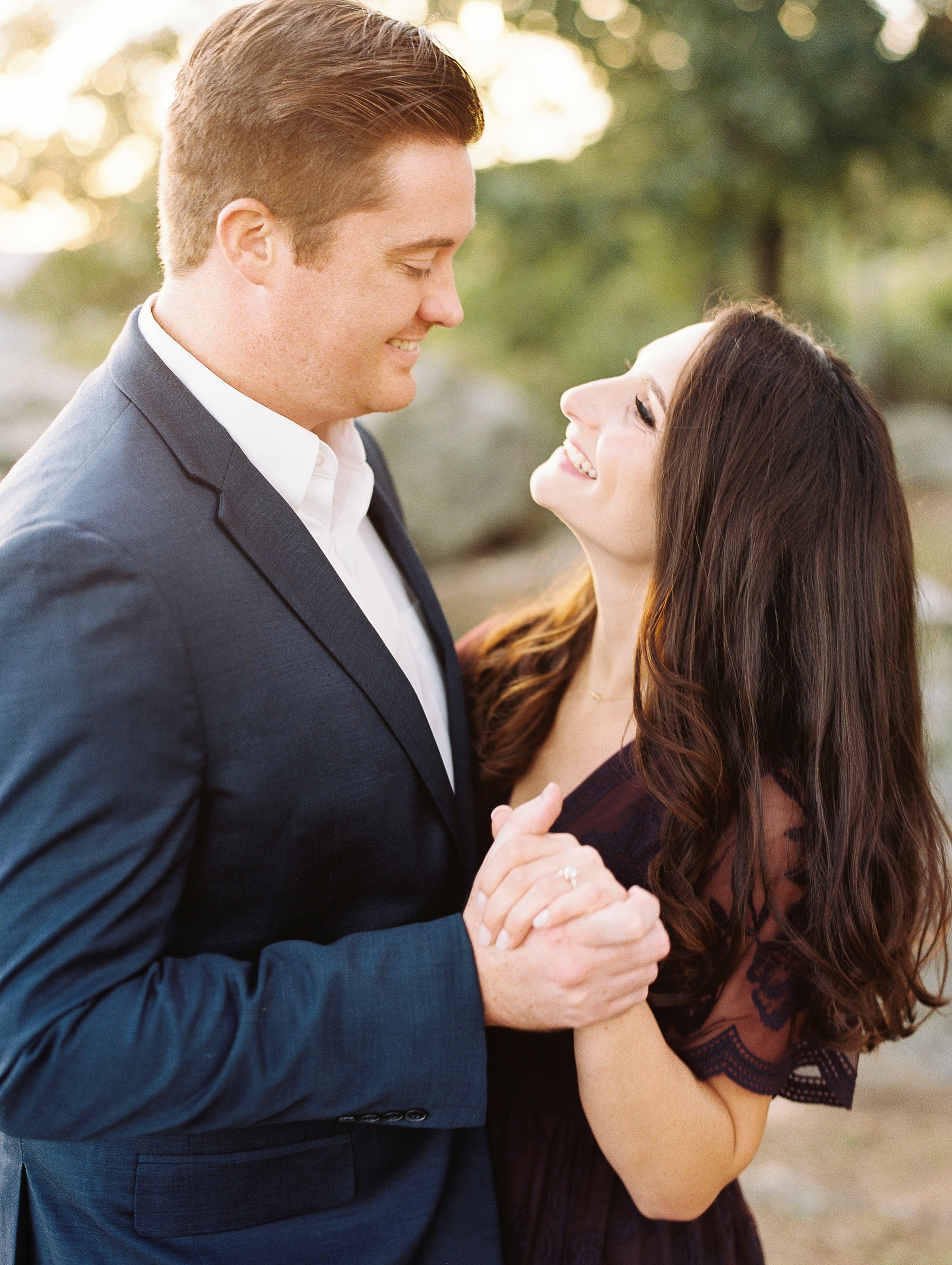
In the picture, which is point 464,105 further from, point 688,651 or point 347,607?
point 688,651

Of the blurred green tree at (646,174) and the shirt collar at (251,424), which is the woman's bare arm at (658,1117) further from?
the blurred green tree at (646,174)

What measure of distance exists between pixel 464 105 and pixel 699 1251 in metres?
2.20

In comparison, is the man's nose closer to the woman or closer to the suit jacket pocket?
the woman

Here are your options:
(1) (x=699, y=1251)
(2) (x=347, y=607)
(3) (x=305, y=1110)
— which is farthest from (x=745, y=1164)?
(2) (x=347, y=607)

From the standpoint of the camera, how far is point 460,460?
9.30 m

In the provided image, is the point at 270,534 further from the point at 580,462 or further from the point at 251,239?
the point at 580,462

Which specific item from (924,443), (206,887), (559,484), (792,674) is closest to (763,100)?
(924,443)

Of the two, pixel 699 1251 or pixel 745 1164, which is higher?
pixel 745 1164

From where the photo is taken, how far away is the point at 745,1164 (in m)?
1.96

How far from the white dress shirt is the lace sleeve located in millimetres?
630

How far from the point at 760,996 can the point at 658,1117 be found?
30 centimetres

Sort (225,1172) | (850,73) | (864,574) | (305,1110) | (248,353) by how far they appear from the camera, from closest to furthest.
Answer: (305,1110), (225,1172), (248,353), (864,574), (850,73)

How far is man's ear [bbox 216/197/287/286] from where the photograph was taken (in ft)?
5.75

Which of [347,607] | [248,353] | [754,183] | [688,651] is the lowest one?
[754,183]
